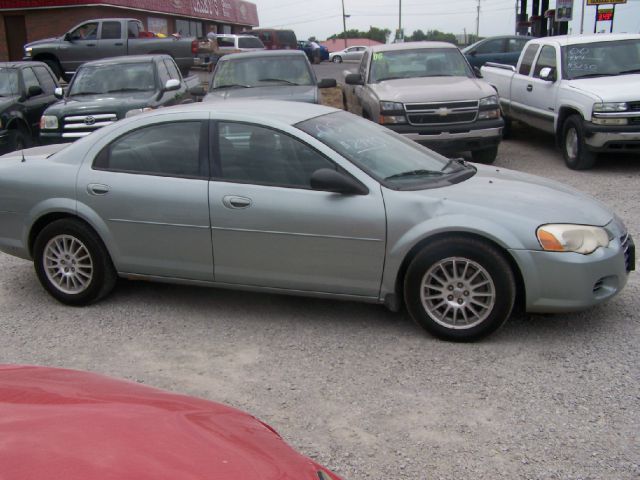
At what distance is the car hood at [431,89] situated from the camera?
9828 mm

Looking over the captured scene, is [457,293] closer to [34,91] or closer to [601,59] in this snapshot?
[601,59]

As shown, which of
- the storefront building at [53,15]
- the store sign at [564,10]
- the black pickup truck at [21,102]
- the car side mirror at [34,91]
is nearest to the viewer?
the black pickup truck at [21,102]

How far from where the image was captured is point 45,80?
1330 cm

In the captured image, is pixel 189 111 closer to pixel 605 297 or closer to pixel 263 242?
pixel 263 242

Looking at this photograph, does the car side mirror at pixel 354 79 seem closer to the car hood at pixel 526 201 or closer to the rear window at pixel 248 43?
the car hood at pixel 526 201

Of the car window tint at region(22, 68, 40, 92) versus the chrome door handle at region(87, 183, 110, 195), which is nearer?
the chrome door handle at region(87, 183, 110, 195)

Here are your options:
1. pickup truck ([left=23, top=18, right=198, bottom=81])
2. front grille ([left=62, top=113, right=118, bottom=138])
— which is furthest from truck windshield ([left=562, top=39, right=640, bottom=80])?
pickup truck ([left=23, top=18, right=198, bottom=81])

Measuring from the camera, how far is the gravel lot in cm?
333

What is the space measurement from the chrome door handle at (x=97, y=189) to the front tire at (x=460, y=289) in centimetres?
229

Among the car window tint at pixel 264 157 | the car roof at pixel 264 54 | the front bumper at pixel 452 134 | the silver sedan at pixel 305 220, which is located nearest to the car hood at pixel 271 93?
the car roof at pixel 264 54

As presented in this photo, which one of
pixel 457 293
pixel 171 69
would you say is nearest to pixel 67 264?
pixel 457 293

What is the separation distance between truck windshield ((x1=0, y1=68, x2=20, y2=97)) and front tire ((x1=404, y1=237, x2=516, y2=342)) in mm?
9859

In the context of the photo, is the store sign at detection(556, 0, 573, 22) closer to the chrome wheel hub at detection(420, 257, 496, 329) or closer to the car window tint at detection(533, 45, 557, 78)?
the car window tint at detection(533, 45, 557, 78)

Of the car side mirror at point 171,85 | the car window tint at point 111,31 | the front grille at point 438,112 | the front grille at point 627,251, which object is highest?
the car window tint at point 111,31
